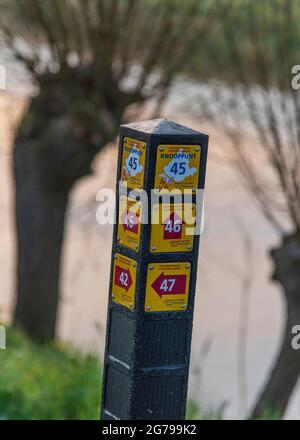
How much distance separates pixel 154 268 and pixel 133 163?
1.18 feet

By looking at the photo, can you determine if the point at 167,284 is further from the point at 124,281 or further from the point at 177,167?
the point at 177,167

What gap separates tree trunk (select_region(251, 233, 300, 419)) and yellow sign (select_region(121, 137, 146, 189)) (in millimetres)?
3892

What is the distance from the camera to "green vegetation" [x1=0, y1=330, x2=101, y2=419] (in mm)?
6082

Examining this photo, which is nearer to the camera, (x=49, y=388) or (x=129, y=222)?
(x=129, y=222)

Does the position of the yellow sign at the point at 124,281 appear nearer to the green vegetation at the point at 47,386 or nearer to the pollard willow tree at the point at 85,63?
the green vegetation at the point at 47,386

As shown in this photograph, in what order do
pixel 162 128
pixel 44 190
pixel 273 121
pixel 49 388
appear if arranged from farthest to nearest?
1. pixel 44 190
2. pixel 273 121
3. pixel 49 388
4. pixel 162 128

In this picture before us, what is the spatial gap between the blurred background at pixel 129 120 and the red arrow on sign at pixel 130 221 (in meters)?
2.32

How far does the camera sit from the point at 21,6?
28.3 feet

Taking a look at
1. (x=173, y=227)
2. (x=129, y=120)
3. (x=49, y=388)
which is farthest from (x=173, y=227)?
(x=129, y=120)

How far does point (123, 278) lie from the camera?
154 inches

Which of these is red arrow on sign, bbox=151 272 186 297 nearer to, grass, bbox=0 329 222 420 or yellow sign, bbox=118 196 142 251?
yellow sign, bbox=118 196 142 251

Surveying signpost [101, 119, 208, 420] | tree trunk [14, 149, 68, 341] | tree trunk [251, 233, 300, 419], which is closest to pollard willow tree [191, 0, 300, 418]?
tree trunk [251, 233, 300, 419]

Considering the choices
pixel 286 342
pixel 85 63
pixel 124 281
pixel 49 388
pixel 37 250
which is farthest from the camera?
pixel 37 250

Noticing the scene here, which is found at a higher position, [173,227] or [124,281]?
[173,227]
